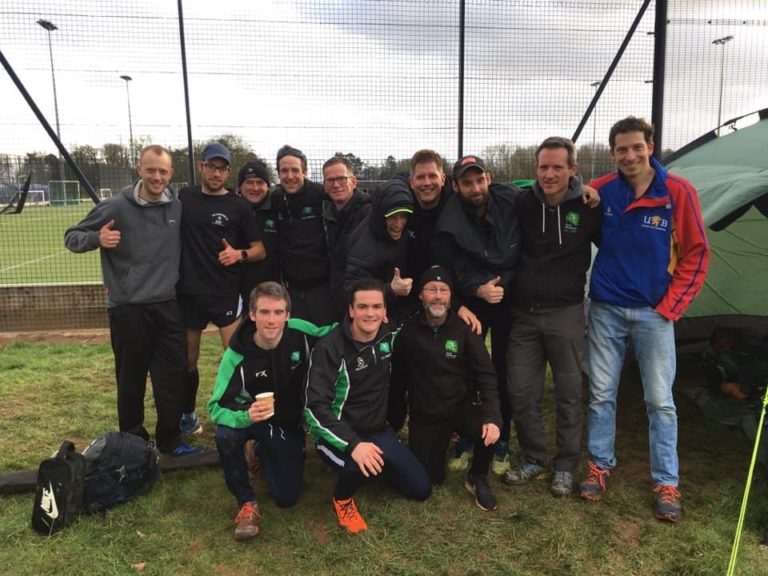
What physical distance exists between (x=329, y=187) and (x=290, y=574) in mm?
2066

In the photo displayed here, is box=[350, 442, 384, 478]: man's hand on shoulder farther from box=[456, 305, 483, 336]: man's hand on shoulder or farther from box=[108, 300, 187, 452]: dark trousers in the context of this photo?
box=[108, 300, 187, 452]: dark trousers

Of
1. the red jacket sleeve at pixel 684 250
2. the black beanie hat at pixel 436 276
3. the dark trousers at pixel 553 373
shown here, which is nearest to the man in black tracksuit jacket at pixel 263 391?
the black beanie hat at pixel 436 276

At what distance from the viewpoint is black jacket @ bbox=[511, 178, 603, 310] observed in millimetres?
3002

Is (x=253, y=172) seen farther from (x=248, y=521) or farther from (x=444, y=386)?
(x=248, y=521)

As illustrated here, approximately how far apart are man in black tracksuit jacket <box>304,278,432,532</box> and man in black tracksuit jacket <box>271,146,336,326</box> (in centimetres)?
62

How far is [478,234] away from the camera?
3.11 m

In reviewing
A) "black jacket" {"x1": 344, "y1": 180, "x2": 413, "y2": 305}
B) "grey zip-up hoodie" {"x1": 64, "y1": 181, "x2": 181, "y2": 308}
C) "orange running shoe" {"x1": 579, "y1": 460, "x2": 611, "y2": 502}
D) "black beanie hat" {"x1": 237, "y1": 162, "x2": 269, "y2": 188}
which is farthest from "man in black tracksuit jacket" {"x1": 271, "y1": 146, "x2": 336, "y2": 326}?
"orange running shoe" {"x1": 579, "y1": 460, "x2": 611, "y2": 502}

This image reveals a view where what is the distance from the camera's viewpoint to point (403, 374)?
3385 mm

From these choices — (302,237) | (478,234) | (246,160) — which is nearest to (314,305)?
(302,237)

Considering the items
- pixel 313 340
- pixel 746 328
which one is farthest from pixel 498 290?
pixel 746 328

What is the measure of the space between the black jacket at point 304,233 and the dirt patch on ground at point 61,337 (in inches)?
151

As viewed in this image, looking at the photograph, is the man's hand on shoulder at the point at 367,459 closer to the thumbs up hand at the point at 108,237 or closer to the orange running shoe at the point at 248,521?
the orange running shoe at the point at 248,521

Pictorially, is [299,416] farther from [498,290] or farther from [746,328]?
[746,328]

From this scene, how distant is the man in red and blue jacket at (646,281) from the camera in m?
2.82
